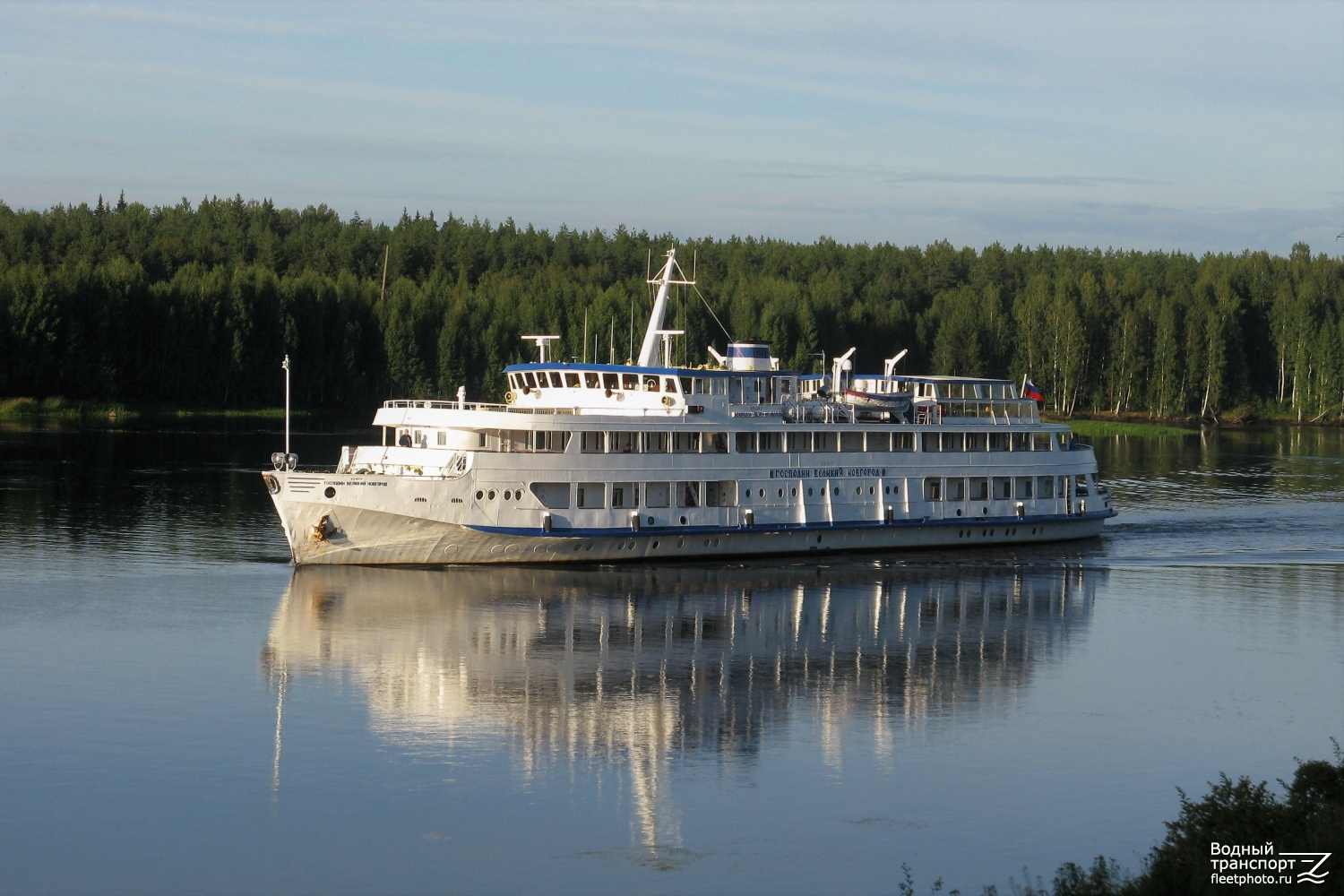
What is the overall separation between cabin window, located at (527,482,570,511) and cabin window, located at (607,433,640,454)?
1616 mm

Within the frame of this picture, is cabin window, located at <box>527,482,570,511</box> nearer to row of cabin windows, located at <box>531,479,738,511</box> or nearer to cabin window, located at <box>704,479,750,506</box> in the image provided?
row of cabin windows, located at <box>531,479,738,511</box>

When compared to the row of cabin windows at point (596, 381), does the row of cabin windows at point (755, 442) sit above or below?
below

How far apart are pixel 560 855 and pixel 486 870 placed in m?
→ 1.15

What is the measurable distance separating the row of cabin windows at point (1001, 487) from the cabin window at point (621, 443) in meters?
10.1

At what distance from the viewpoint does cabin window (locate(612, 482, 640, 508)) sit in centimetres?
4150

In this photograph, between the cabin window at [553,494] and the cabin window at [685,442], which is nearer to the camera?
the cabin window at [553,494]

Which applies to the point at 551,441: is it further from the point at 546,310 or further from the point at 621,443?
the point at 546,310

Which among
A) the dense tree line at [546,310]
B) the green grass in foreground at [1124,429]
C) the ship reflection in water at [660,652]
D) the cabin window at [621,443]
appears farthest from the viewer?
the green grass in foreground at [1124,429]

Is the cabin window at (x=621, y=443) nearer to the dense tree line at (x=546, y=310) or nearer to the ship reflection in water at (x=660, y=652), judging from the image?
the ship reflection in water at (x=660, y=652)

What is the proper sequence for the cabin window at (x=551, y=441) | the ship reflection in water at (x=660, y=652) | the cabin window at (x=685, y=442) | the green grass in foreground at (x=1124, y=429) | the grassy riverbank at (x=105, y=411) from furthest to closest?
1. the green grass in foreground at (x=1124, y=429)
2. the grassy riverbank at (x=105, y=411)
3. the cabin window at (x=685, y=442)
4. the cabin window at (x=551, y=441)
5. the ship reflection in water at (x=660, y=652)

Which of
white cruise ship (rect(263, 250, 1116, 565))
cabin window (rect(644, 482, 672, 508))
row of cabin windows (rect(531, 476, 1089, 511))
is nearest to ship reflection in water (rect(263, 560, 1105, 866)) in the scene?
white cruise ship (rect(263, 250, 1116, 565))

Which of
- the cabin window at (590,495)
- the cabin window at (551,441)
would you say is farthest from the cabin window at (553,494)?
the cabin window at (551,441)

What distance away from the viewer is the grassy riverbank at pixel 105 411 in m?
91.7

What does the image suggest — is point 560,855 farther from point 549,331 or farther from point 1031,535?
point 549,331
